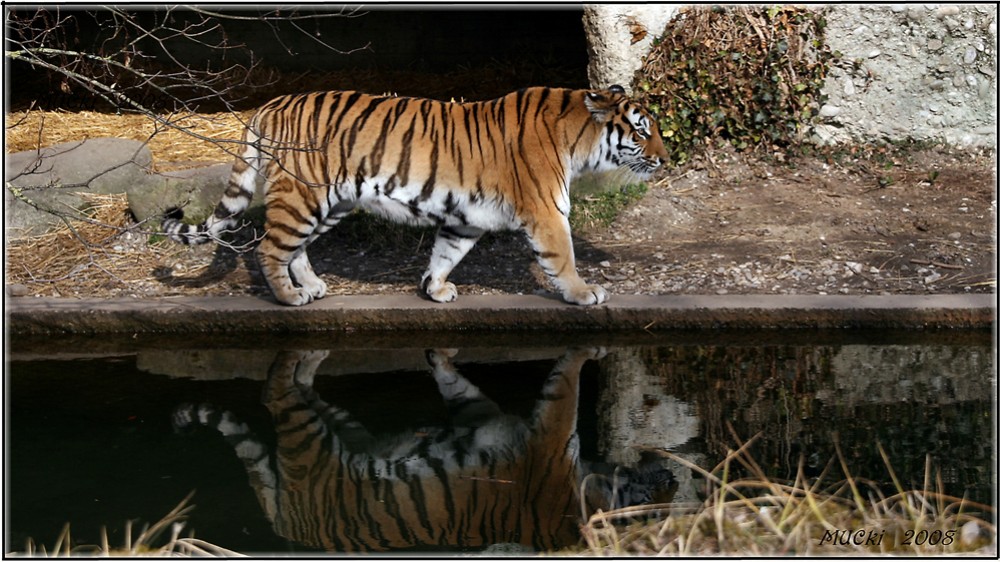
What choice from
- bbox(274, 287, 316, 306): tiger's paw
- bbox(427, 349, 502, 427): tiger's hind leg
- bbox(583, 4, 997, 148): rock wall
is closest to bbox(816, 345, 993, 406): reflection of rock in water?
bbox(427, 349, 502, 427): tiger's hind leg

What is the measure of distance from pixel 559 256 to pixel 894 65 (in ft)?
12.9

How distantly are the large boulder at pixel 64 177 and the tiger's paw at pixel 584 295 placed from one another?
324 centimetres

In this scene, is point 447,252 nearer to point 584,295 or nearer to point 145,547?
point 584,295

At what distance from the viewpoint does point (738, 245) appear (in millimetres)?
7305

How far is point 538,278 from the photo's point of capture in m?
6.96

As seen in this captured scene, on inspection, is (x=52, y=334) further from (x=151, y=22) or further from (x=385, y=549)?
(x=151, y=22)

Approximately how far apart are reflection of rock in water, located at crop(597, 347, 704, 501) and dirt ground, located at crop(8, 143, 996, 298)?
122 centimetres

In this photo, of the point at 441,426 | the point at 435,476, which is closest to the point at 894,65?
the point at 441,426

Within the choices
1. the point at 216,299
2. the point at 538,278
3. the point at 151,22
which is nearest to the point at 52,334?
the point at 216,299

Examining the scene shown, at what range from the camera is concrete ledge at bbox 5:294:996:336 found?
597 cm

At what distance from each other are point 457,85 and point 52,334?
5.85 metres

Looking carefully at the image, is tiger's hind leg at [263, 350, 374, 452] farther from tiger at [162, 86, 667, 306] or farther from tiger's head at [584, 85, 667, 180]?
tiger's head at [584, 85, 667, 180]

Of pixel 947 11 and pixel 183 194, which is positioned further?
pixel 947 11

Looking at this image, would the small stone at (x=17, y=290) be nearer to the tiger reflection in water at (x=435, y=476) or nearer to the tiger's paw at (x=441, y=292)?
the tiger reflection in water at (x=435, y=476)
